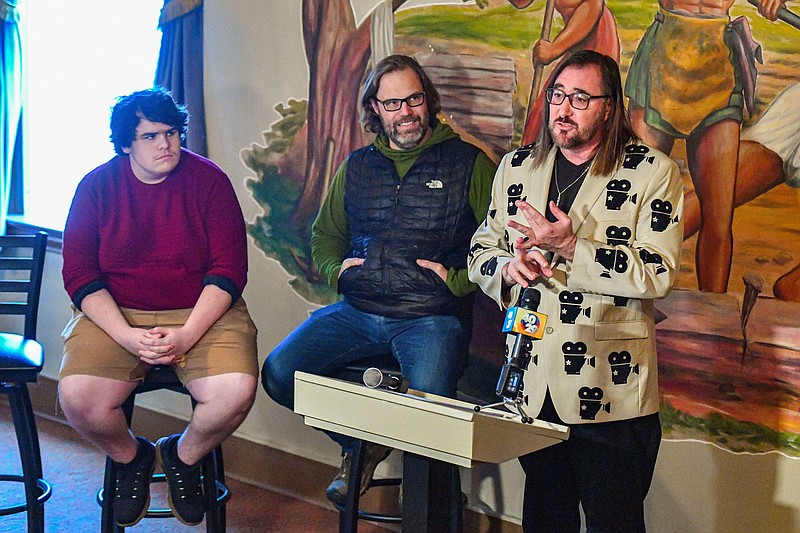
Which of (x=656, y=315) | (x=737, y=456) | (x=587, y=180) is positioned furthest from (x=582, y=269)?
(x=737, y=456)

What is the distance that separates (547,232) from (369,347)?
35.4 inches

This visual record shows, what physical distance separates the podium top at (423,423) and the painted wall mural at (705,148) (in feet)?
3.40

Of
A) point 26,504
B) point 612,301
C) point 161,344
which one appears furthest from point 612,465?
point 26,504

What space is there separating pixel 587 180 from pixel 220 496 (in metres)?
1.60

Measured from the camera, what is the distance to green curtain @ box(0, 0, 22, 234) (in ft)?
14.3

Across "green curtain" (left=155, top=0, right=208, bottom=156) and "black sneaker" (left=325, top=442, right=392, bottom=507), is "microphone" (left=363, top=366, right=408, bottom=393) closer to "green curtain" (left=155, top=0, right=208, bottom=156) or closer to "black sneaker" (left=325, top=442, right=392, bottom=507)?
"black sneaker" (left=325, top=442, right=392, bottom=507)

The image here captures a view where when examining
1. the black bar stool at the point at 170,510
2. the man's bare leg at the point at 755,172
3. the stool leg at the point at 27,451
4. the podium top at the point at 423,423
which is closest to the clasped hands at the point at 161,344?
the black bar stool at the point at 170,510

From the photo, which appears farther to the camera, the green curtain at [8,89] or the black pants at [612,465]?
the green curtain at [8,89]

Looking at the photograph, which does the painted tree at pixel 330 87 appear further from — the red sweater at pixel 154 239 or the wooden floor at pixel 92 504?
the wooden floor at pixel 92 504

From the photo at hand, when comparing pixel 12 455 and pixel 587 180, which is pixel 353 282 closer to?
pixel 587 180

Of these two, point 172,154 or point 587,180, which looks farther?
point 172,154

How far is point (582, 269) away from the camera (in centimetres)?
212

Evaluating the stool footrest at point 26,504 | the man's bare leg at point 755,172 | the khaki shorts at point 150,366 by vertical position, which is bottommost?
the stool footrest at point 26,504

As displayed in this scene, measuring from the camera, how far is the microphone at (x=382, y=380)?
5.98 ft
